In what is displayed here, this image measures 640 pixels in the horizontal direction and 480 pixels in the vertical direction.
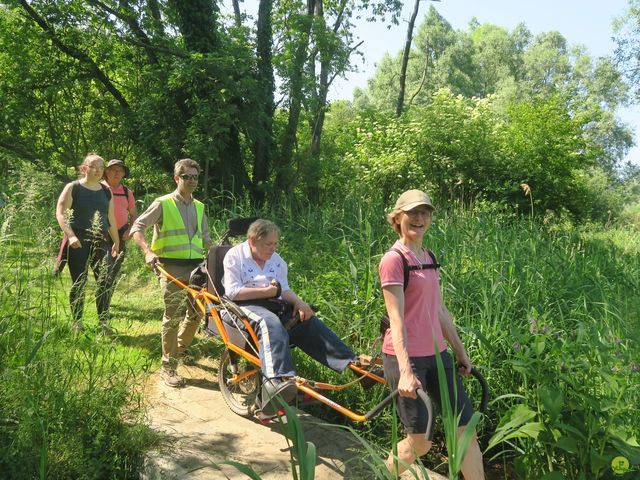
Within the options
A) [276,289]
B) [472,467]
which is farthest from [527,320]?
[276,289]

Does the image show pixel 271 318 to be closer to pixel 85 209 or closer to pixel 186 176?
pixel 186 176

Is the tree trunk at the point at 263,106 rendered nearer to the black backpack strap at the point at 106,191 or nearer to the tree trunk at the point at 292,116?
the tree trunk at the point at 292,116

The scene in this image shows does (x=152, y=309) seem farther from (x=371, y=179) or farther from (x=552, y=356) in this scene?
(x=371, y=179)

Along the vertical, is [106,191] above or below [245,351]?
above

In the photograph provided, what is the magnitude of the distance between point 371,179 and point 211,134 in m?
4.16

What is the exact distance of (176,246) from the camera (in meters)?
4.82

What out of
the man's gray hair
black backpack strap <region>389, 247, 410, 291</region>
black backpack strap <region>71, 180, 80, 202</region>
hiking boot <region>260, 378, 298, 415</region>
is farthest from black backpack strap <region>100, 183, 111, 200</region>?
black backpack strap <region>389, 247, 410, 291</region>

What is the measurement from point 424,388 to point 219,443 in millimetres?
1516

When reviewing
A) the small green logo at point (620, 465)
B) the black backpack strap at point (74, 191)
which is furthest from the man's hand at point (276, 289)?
the black backpack strap at point (74, 191)

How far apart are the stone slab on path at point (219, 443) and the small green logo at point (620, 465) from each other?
37.8 inches

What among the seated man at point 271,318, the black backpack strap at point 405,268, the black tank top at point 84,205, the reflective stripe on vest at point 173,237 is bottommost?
the seated man at point 271,318

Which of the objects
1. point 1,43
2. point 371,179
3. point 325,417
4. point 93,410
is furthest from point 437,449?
point 1,43

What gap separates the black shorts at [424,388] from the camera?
2.71 meters

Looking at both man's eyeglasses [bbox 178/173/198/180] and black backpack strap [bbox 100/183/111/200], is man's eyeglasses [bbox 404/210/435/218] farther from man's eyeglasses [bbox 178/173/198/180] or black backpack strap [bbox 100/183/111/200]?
black backpack strap [bbox 100/183/111/200]
